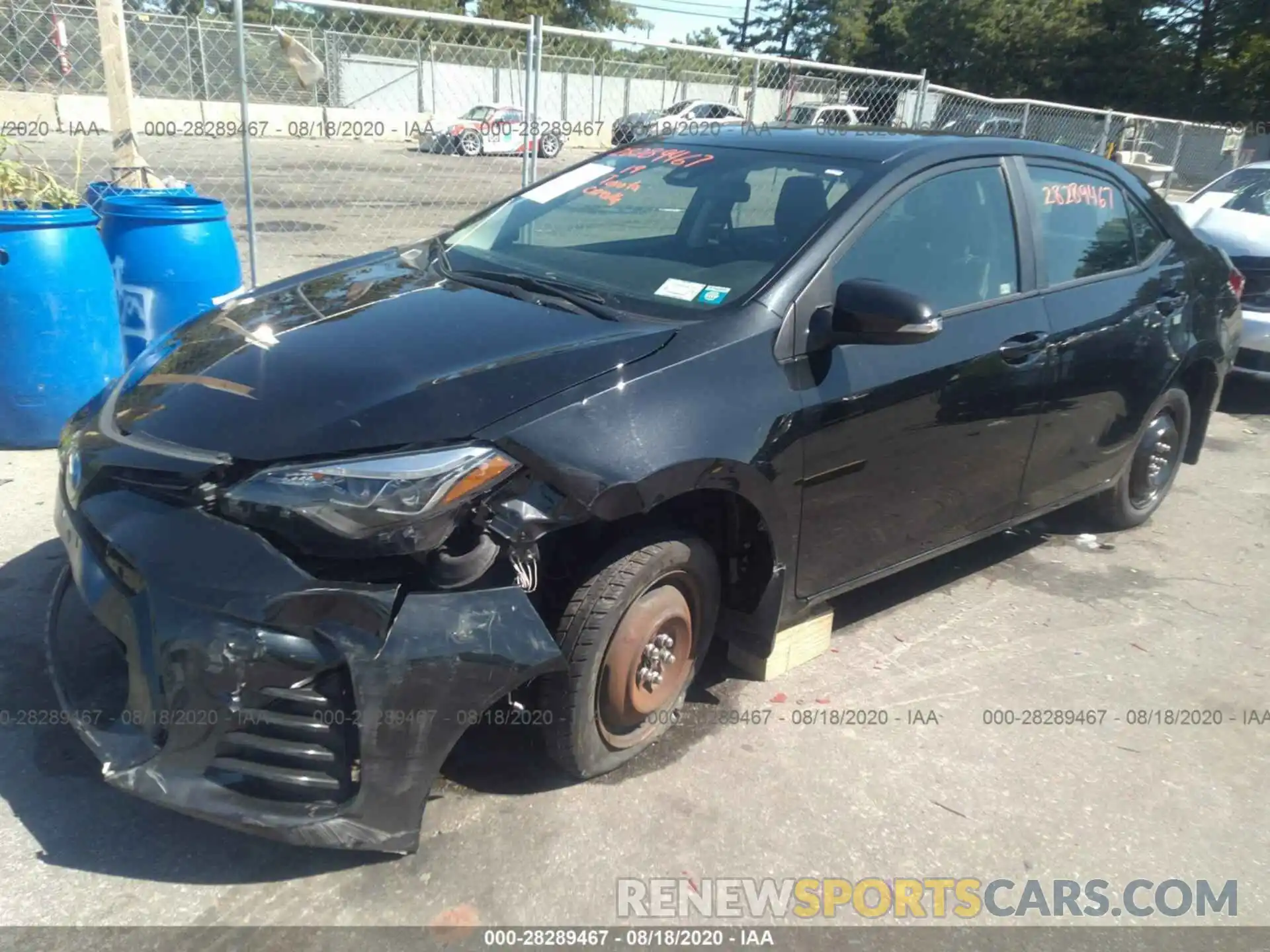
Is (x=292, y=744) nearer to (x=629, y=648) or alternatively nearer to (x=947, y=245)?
(x=629, y=648)

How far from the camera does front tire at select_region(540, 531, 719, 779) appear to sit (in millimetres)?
2568

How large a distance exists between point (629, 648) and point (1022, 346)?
1.85 meters

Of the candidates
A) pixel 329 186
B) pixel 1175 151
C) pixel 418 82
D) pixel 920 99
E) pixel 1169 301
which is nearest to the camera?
pixel 1169 301

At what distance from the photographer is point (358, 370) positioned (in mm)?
2566

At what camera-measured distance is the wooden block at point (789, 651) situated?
3.33 m

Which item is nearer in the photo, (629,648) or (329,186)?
(629,648)

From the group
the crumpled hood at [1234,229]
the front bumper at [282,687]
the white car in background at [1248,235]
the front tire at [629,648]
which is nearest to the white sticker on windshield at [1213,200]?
the white car in background at [1248,235]

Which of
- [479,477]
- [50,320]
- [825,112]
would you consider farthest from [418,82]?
[479,477]

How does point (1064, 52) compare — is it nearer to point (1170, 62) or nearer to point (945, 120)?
point (1170, 62)

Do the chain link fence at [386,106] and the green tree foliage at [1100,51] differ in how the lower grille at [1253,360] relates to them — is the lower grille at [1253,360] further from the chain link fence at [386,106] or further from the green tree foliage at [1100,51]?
the green tree foliage at [1100,51]

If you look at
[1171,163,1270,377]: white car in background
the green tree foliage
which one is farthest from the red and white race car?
the green tree foliage

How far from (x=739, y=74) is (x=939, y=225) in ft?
21.5

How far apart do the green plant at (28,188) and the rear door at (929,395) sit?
4.38 meters

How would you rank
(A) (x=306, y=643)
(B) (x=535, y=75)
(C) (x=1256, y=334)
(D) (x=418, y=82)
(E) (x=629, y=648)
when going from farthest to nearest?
1. (D) (x=418, y=82)
2. (C) (x=1256, y=334)
3. (B) (x=535, y=75)
4. (E) (x=629, y=648)
5. (A) (x=306, y=643)
